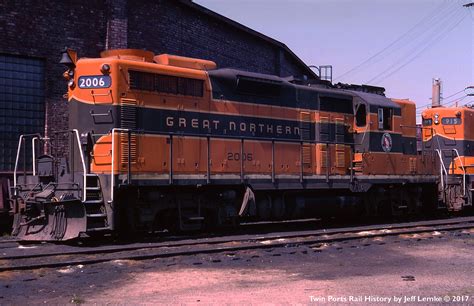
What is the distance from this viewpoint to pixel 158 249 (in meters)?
9.49

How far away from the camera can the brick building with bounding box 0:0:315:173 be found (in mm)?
Result: 14961

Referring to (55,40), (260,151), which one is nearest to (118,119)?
(260,151)

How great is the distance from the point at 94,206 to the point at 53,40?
7615mm

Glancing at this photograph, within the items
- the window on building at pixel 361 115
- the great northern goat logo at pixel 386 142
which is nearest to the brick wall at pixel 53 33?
the window on building at pixel 361 115

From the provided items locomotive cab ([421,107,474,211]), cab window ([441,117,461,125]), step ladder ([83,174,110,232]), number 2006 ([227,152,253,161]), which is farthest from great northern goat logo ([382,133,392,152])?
step ladder ([83,174,110,232])

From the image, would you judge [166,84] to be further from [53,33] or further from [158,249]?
[53,33]

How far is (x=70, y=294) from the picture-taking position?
6.26m

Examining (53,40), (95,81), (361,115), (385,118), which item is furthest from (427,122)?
(95,81)

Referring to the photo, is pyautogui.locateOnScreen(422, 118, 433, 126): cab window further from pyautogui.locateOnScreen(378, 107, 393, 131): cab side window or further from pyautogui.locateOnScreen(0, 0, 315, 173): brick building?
pyautogui.locateOnScreen(0, 0, 315, 173): brick building

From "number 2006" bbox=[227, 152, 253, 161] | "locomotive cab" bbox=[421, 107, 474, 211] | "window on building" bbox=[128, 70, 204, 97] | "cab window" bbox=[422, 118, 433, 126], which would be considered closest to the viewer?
"window on building" bbox=[128, 70, 204, 97]

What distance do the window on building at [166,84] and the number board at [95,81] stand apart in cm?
48

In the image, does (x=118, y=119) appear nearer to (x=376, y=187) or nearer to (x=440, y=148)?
(x=376, y=187)

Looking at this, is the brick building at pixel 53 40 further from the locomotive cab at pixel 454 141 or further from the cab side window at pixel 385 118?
the locomotive cab at pixel 454 141

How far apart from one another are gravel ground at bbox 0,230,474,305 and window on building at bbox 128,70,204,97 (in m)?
3.84
